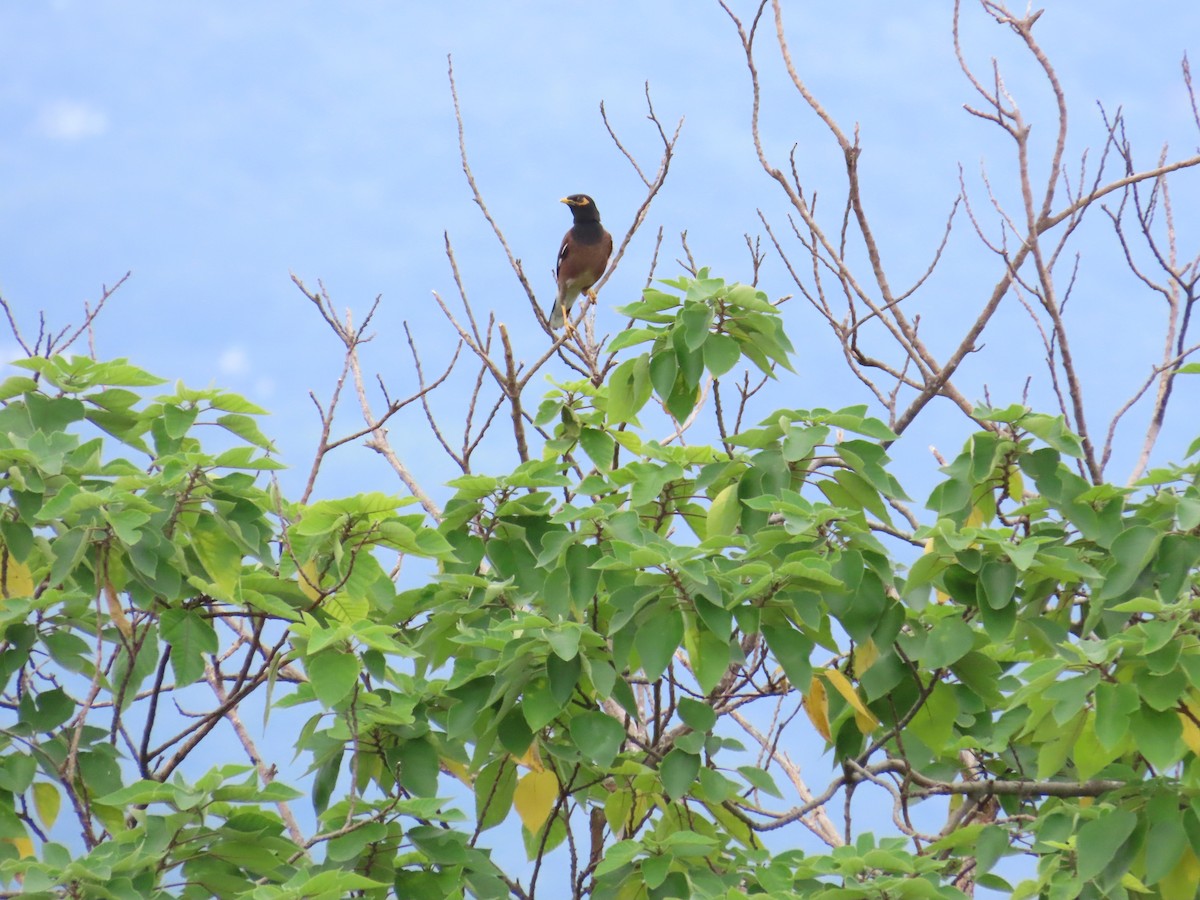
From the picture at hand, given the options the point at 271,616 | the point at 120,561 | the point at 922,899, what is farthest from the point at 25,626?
the point at 922,899

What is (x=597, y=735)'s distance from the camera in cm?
250

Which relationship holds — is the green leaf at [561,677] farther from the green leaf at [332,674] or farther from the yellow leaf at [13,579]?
the yellow leaf at [13,579]

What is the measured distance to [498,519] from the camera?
9.52 feet

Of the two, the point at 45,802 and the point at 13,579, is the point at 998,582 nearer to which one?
the point at 13,579

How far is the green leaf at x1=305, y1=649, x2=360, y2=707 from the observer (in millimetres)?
2354

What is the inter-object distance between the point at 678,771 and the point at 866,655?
44cm

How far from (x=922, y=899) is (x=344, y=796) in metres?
1.20

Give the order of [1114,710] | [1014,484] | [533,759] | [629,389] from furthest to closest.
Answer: [629,389], [1014,484], [533,759], [1114,710]

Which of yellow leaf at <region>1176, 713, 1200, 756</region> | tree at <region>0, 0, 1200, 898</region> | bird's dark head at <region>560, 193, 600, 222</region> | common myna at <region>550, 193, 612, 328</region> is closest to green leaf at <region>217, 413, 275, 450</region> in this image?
tree at <region>0, 0, 1200, 898</region>

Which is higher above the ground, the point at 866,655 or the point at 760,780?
the point at 866,655

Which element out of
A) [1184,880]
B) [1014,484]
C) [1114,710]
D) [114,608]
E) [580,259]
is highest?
[580,259]

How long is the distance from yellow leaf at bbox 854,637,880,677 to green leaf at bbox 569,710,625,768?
50 cm

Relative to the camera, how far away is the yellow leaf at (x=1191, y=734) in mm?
2283

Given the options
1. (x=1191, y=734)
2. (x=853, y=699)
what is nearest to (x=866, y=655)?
(x=853, y=699)
